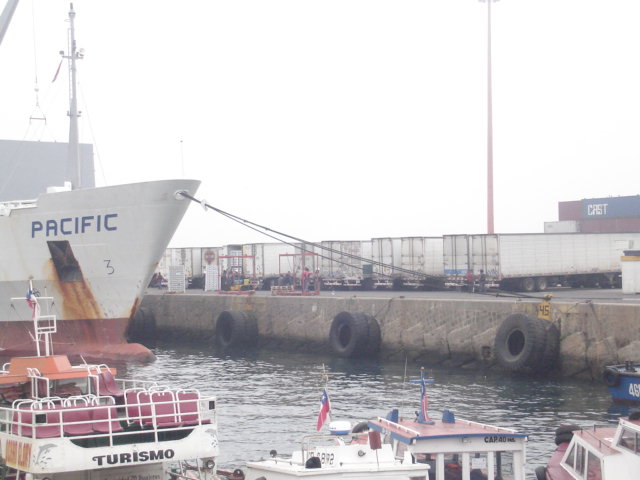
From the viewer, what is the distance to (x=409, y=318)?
35.6 metres

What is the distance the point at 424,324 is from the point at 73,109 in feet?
58.3

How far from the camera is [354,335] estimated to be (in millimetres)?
35188

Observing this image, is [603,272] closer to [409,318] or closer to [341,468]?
[409,318]

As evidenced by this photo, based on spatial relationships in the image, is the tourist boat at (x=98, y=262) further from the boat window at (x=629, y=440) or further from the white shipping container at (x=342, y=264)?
the boat window at (x=629, y=440)

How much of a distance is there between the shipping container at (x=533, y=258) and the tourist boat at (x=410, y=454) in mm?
33653

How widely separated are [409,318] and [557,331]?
741cm

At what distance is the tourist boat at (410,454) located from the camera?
12156 mm

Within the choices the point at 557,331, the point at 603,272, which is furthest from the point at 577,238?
the point at 557,331

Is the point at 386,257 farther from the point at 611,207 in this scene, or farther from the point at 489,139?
the point at 611,207

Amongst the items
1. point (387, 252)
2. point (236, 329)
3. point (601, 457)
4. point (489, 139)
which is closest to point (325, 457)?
point (601, 457)

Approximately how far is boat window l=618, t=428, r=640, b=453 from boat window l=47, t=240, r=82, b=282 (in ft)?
78.8

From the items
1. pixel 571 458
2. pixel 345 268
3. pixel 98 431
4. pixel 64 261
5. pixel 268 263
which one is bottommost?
pixel 571 458

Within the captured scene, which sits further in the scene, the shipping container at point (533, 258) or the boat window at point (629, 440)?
the shipping container at point (533, 258)

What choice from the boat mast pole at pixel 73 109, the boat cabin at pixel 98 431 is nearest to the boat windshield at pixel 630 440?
the boat cabin at pixel 98 431
